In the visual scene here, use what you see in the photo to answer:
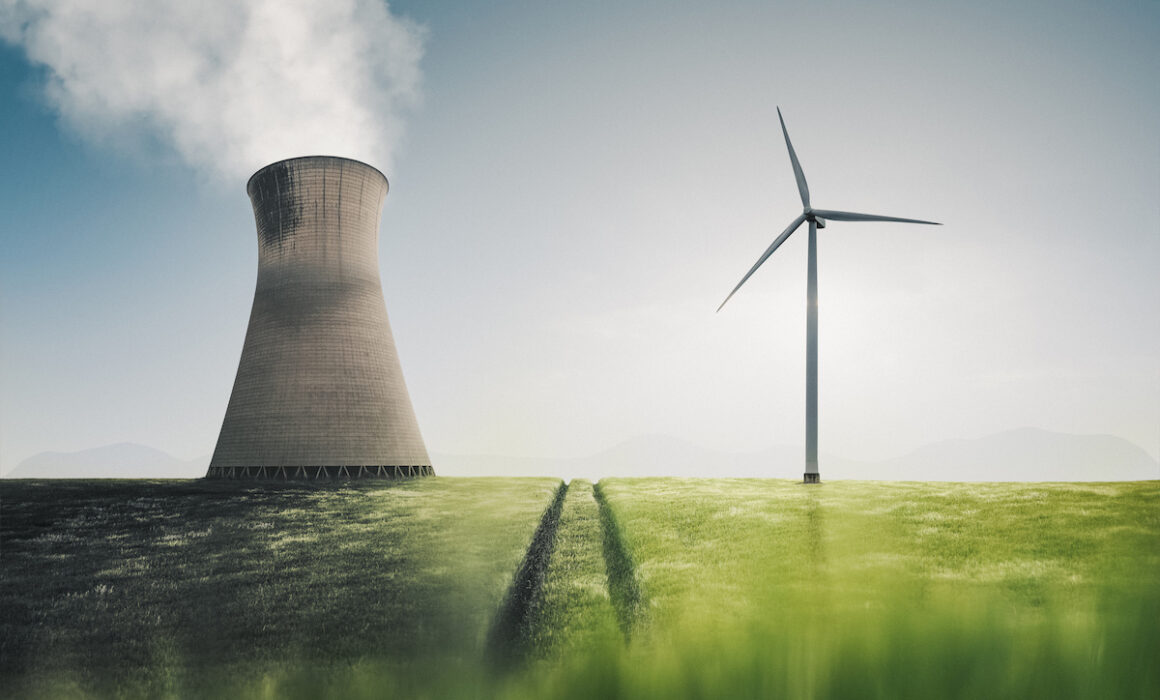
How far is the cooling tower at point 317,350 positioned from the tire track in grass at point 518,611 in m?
17.8

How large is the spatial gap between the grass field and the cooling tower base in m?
11.8

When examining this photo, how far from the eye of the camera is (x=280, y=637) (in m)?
6.15

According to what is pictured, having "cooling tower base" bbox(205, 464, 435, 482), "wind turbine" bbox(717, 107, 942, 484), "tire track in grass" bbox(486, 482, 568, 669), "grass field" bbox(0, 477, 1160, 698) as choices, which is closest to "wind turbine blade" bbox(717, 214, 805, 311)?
"wind turbine" bbox(717, 107, 942, 484)

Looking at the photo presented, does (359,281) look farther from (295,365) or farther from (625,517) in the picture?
(625,517)

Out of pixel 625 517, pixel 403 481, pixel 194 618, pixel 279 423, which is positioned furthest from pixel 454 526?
pixel 279 423

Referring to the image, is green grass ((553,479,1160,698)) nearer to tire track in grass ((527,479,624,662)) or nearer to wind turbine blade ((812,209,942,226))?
tire track in grass ((527,479,624,662))

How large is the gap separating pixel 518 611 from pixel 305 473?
23321 millimetres

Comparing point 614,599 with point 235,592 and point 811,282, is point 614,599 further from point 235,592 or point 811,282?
point 811,282

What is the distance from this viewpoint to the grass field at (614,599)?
2.51 meters

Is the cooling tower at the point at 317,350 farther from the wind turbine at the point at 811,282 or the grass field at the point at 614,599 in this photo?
the wind turbine at the point at 811,282

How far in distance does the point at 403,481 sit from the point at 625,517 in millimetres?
15664

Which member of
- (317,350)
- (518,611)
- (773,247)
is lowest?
(518,611)

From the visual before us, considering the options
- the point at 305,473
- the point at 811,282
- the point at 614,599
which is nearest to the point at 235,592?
the point at 614,599

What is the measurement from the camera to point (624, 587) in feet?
28.0
